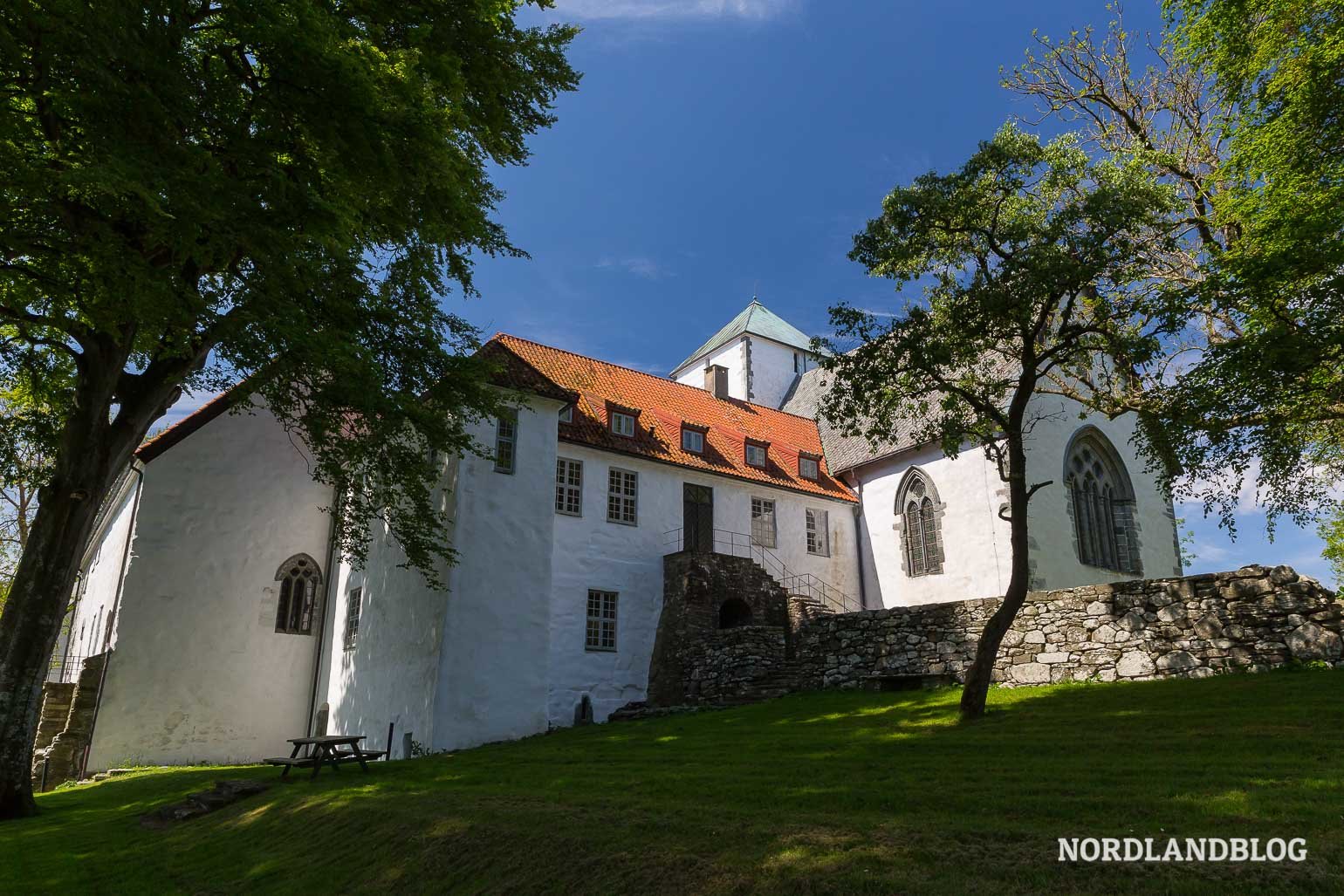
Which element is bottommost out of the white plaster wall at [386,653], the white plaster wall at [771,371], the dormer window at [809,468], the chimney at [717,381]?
the white plaster wall at [386,653]

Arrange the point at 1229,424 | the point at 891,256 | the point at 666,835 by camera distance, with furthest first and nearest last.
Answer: the point at 891,256 → the point at 1229,424 → the point at 666,835

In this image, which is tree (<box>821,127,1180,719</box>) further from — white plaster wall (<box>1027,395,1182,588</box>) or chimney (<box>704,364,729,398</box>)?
chimney (<box>704,364,729,398</box>)

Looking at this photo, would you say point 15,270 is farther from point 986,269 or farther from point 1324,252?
point 1324,252

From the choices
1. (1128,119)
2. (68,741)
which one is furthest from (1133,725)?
(68,741)

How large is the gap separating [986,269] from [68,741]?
21.7 meters

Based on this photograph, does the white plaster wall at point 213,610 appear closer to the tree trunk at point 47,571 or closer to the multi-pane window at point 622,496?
the tree trunk at point 47,571

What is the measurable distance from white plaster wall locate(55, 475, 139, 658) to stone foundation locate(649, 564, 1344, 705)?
14.1 m

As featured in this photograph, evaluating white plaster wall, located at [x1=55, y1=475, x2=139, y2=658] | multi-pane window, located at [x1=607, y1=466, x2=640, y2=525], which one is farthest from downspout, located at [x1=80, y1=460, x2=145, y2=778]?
multi-pane window, located at [x1=607, y1=466, x2=640, y2=525]

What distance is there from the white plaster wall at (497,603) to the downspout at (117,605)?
8889mm

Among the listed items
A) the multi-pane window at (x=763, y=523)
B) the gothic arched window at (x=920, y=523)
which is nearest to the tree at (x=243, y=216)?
the multi-pane window at (x=763, y=523)

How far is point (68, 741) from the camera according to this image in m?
18.5

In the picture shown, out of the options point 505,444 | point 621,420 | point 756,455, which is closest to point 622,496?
point 621,420

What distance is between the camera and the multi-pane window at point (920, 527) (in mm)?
25031

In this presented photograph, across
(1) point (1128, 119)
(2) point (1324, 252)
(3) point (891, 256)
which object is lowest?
(2) point (1324, 252)
